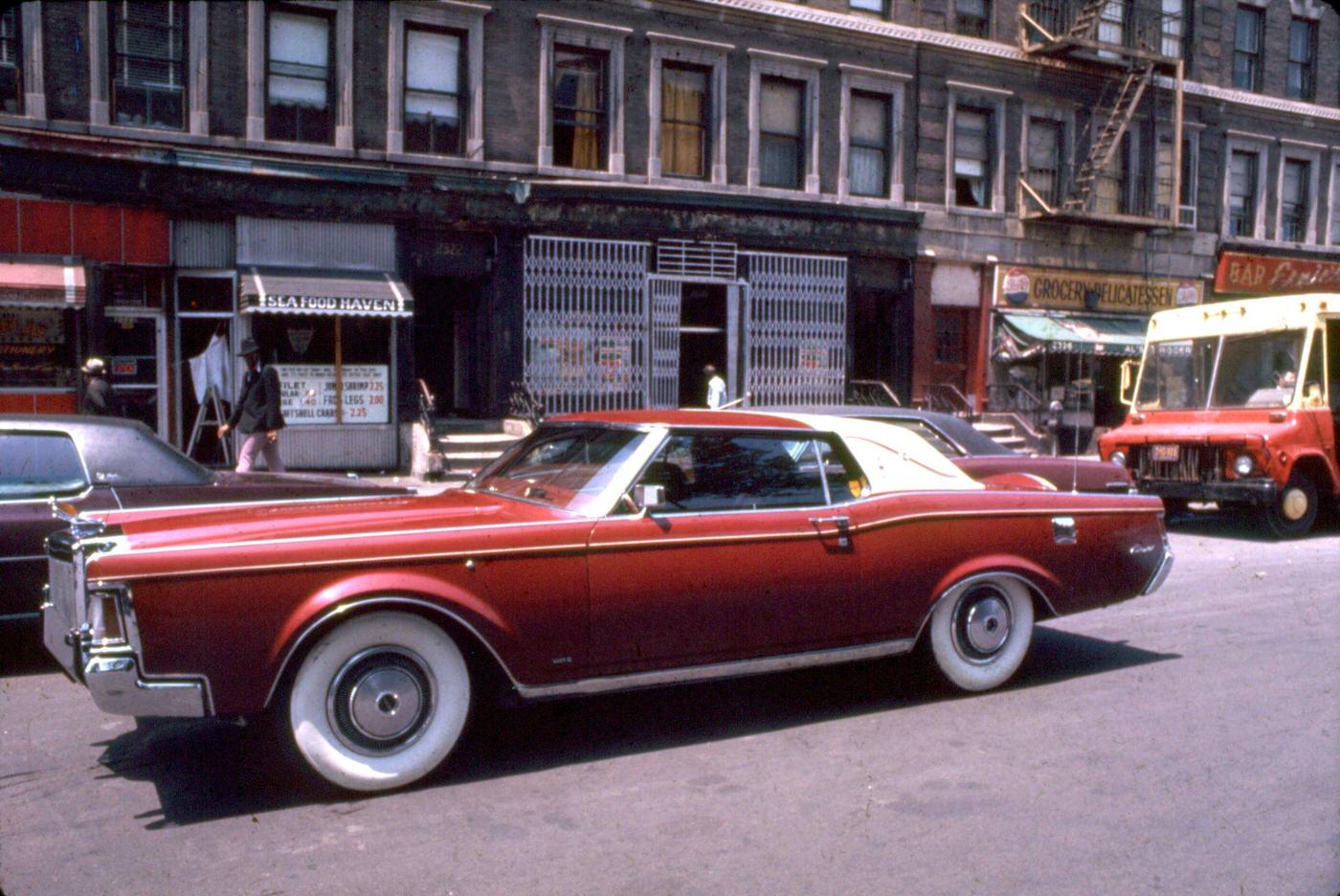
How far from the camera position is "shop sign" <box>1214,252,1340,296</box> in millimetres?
26625

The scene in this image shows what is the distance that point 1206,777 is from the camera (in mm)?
4797

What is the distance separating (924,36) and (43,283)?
1617 centimetres

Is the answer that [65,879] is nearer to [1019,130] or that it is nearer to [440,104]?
[440,104]

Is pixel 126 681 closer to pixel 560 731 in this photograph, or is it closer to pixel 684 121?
pixel 560 731

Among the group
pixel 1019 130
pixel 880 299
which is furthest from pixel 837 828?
pixel 1019 130

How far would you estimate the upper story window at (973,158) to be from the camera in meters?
23.3

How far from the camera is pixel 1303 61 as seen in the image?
27734 millimetres

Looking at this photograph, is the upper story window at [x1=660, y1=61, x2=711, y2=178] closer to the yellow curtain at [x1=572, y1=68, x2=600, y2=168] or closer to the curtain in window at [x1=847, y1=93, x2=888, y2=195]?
the yellow curtain at [x1=572, y1=68, x2=600, y2=168]

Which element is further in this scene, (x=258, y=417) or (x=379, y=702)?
(x=258, y=417)

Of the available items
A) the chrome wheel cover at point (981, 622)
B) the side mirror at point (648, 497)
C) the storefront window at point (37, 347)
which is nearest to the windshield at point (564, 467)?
the side mirror at point (648, 497)

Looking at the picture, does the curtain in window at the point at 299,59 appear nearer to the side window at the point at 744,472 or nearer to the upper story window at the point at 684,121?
the upper story window at the point at 684,121

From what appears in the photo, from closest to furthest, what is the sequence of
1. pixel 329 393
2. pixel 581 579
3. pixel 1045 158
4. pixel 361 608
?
pixel 361 608
pixel 581 579
pixel 329 393
pixel 1045 158

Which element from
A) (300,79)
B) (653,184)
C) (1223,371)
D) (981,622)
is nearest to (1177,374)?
(1223,371)

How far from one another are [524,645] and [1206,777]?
2.95 meters
